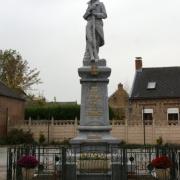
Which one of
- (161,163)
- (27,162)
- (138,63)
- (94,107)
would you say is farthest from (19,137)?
(161,163)

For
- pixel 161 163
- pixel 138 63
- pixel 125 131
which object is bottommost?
pixel 161 163

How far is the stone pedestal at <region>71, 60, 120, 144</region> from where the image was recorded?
17.9 meters

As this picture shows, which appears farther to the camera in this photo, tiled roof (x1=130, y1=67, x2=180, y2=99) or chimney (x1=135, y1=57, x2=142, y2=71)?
chimney (x1=135, y1=57, x2=142, y2=71)

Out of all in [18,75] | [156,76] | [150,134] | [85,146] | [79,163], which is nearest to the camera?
[79,163]

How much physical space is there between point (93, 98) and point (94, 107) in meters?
0.36

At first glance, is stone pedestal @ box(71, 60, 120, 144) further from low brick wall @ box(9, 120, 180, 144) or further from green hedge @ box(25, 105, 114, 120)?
green hedge @ box(25, 105, 114, 120)

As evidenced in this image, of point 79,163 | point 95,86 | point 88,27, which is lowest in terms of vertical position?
point 79,163

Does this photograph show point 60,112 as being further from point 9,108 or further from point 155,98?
point 155,98

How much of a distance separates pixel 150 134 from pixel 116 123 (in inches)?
147

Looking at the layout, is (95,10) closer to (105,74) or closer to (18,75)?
(105,74)

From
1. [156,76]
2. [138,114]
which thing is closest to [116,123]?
[138,114]

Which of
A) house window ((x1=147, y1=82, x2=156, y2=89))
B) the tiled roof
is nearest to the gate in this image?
the tiled roof

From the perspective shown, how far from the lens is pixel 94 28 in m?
19.3

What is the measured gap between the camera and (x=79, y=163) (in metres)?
15.5
